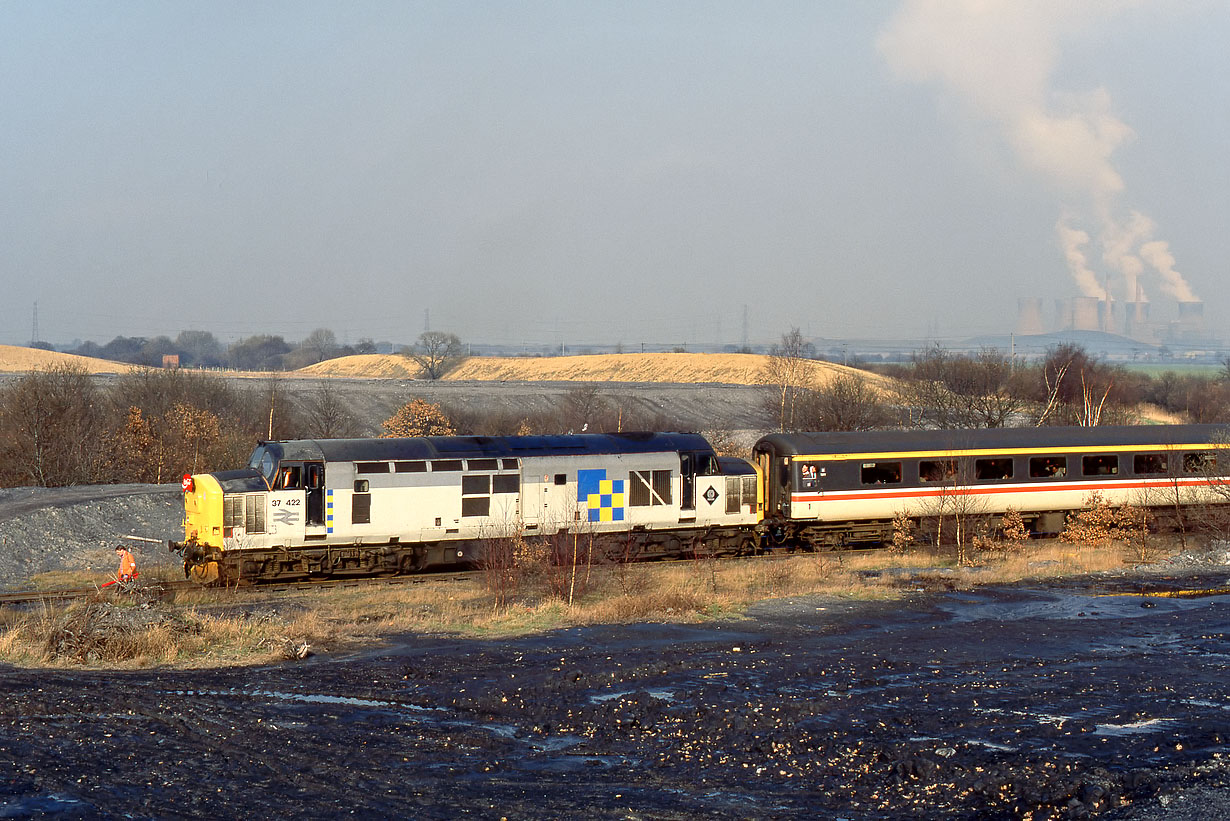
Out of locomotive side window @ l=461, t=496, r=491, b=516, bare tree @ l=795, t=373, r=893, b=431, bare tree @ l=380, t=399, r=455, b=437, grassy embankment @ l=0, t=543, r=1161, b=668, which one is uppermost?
bare tree @ l=795, t=373, r=893, b=431

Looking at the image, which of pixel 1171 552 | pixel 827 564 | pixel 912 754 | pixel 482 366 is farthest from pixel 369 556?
pixel 482 366

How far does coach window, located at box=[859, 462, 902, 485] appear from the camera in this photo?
32.2 m

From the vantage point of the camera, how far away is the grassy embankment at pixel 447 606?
61.2 ft

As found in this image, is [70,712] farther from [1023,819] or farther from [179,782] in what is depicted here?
[1023,819]

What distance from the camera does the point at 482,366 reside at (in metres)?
164

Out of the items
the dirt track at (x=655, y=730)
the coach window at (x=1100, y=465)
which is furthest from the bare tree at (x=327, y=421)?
the dirt track at (x=655, y=730)

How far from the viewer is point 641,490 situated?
29359 mm

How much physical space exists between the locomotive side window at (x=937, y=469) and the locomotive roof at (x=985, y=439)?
1.15 feet

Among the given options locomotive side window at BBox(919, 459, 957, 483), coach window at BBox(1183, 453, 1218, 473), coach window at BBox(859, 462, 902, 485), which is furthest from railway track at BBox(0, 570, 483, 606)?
coach window at BBox(1183, 453, 1218, 473)

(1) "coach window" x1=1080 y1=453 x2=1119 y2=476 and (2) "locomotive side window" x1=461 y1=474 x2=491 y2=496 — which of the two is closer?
(2) "locomotive side window" x1=461 y1=474 x2=491 y2=496

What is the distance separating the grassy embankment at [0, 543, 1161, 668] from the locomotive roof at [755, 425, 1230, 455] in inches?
118

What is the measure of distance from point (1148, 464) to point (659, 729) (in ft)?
84.1

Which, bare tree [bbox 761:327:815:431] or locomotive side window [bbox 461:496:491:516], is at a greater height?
bare tree [bbox 761:327:815:431]

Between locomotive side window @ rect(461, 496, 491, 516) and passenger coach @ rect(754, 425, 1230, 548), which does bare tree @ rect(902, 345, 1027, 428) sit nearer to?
passenger coach @ rect(754, 425, 1230, 548)
